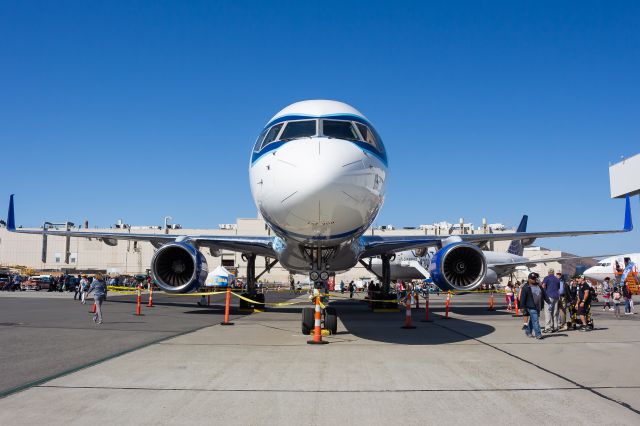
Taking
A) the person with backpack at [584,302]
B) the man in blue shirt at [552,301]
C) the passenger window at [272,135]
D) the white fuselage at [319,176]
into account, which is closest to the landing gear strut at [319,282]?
the white fuselage at [319,176]

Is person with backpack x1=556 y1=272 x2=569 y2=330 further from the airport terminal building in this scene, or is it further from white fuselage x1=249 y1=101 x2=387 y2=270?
the airport terminal building

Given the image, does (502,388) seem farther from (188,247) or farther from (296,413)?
(188,247)

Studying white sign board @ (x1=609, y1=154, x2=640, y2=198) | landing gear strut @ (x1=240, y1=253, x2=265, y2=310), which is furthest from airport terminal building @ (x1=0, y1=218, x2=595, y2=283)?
landing gear strut @ (x1=240, y1=253, x2=265, y2=310)

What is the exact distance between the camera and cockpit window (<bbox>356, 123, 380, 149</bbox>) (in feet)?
31.5

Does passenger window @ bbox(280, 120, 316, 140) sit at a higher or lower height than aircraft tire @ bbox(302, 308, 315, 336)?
higher

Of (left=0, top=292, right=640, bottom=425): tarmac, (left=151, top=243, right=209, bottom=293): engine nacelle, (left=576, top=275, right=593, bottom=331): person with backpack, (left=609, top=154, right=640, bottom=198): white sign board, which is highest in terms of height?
(left=609, top=154, right=640, bottom=198): white sign board

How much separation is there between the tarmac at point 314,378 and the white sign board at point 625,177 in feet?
142

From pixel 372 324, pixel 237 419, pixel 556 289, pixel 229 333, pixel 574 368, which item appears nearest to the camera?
pixel 237 419

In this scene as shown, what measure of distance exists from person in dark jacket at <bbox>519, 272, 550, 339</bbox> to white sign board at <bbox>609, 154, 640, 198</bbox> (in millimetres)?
43156

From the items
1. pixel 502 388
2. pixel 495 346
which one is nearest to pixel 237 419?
pixel 502 388

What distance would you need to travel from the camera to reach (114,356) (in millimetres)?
7930

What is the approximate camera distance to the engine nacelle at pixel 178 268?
14.5m

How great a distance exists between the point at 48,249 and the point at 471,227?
259ft

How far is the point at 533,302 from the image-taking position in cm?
1134
